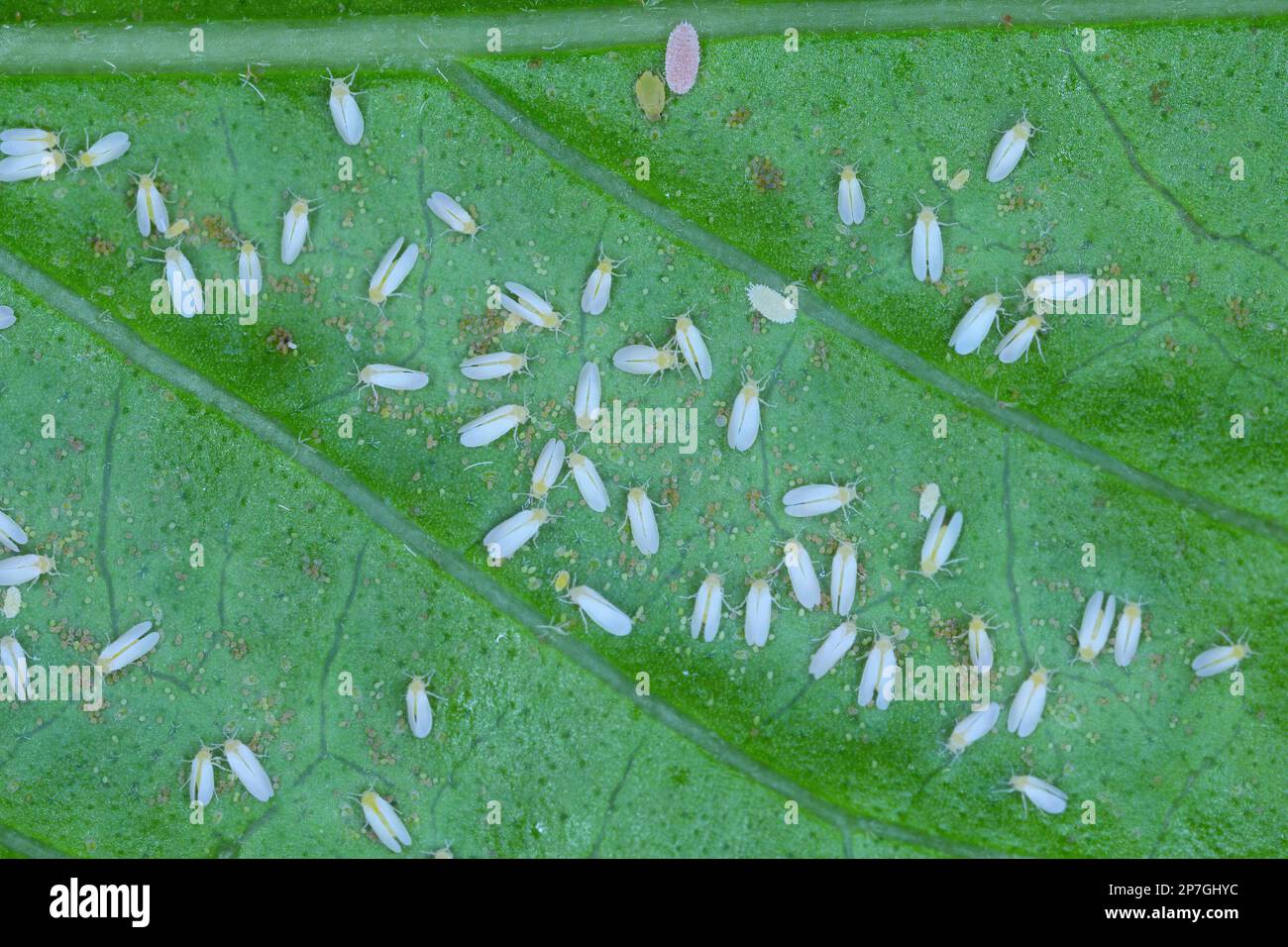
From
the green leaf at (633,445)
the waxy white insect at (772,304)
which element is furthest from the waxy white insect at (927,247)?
the waxy white insect at (772,304)

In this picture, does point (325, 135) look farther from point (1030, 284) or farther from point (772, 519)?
point (1030, 284)

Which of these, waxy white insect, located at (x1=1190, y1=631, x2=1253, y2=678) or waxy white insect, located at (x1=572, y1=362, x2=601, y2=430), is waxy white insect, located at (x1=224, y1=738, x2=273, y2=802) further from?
waxy white insect, located at (x1=1190, y1=631, x2=1253, y2=678)

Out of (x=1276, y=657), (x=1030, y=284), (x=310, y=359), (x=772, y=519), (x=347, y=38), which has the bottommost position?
(x=1276, y=657)

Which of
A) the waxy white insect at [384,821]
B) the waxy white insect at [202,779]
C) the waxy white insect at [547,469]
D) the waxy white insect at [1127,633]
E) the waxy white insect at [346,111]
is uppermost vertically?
the waxy white insect at [346,111]

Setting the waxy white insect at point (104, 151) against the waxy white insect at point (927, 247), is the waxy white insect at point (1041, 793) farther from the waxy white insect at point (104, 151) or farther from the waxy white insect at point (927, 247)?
the waxy white insect at point (104, 151)

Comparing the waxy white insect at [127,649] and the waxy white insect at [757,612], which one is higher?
the waxy white insect at [757,612]

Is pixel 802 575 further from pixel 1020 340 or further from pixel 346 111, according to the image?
pixel 346 111
